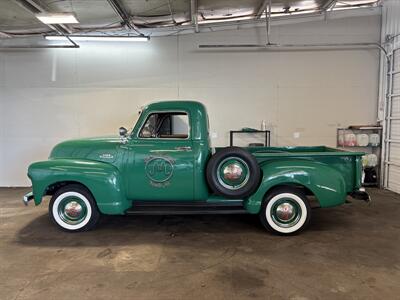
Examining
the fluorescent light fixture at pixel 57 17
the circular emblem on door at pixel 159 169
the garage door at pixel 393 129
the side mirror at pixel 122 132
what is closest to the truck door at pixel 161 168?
the circular emblem on door at pixel 159 169

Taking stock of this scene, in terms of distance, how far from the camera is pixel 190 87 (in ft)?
23.9

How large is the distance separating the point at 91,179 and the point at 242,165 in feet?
6.50

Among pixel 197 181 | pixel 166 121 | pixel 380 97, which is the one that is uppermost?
pixel 380 97

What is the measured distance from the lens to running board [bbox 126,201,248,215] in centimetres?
409

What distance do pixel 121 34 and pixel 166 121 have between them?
3677mm

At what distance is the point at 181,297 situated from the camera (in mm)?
2627

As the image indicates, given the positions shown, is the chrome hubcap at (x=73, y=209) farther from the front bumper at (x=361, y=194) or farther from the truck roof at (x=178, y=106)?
the front bumper at (x=361, y=194)

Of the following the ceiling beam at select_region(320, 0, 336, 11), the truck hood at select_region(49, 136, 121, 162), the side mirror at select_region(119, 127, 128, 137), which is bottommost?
the truck hood at select_region(49, 136, 121, 162)

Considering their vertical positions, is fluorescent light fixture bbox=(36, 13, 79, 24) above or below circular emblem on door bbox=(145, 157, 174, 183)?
above

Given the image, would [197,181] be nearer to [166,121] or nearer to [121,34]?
[166,121]

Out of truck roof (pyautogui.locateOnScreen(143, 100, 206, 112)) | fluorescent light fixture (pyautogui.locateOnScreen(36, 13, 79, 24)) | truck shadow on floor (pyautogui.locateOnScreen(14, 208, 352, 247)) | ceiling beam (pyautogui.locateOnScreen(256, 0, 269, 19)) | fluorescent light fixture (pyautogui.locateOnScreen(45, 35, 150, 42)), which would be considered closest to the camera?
truck shadow on floor (pyautogui.locateOnScreen(14, 208, 352, 247))

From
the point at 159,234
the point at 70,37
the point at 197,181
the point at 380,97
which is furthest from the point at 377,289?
the point at 70,37

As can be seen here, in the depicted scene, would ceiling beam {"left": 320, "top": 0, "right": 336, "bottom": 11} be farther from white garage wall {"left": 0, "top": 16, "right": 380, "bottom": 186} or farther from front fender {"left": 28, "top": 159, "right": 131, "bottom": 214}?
front fender {"left": 28, "top": 159, "right": 131, "bottom": 214}

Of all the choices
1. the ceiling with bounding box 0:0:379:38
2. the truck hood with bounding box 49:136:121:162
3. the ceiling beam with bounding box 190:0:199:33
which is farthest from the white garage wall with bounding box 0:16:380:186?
the truck hood with bounding box 49:136:121:162
